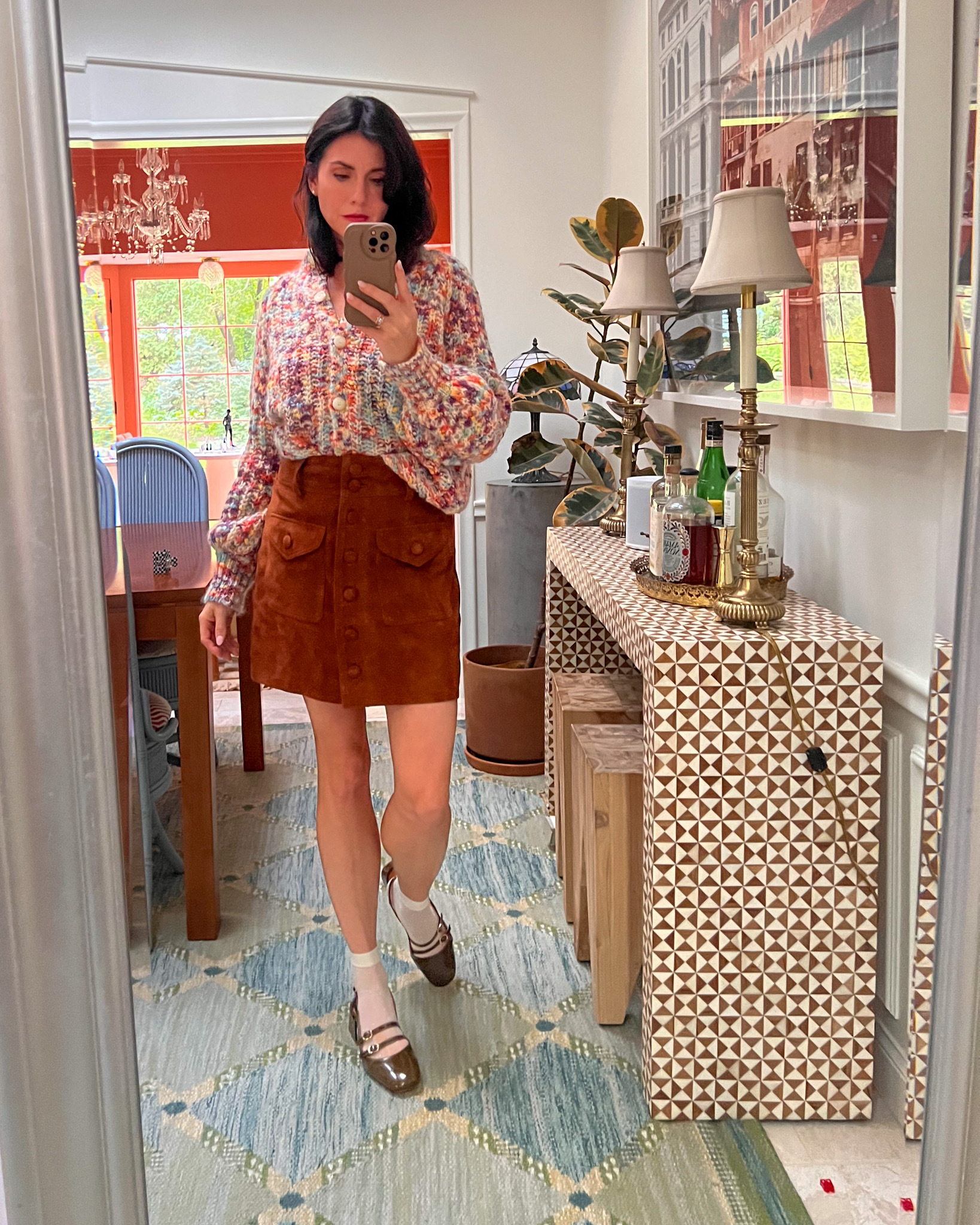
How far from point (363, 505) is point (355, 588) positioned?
0.31 ft

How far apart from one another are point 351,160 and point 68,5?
1.97 ft

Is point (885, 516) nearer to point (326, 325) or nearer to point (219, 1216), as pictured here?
point (326, 325)

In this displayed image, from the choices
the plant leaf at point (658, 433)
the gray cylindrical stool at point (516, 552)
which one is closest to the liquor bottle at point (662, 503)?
the plant leaf at point (658, 433)

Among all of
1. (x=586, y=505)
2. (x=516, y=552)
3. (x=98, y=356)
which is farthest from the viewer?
(x=516, y=552)

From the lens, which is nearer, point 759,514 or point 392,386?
point 392,386

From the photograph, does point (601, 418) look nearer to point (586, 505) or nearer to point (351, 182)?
point (586, 505)

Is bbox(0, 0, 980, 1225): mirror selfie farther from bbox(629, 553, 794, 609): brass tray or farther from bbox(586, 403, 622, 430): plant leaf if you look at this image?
bbox(586, 403, 622, 430): plant leaf

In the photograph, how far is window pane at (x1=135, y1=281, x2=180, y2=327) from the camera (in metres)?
0.66

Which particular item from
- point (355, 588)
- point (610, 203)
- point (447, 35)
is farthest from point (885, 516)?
point (447, 35)

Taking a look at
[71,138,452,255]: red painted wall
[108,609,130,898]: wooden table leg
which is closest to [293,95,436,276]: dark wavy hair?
[108,609,130,898]: wooden table leg

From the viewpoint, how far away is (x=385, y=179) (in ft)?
3.91

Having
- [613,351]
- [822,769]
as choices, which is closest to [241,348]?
[822,769]

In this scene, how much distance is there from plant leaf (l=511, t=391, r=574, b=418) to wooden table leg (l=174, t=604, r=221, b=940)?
0.93 m

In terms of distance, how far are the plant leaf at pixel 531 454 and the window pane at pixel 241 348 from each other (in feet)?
3.74
